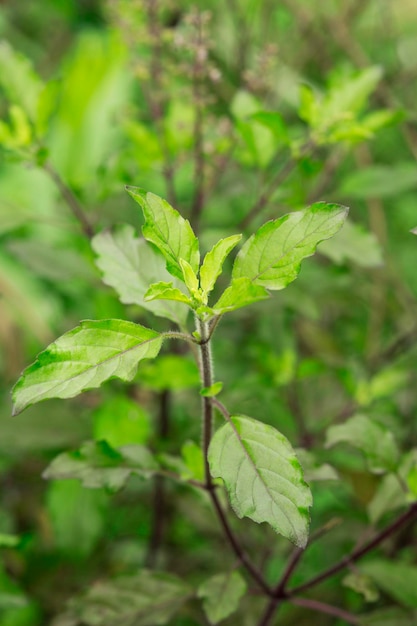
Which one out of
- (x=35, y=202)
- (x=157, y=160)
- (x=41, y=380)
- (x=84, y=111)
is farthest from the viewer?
(x=84, y=111)

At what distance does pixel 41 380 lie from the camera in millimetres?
443

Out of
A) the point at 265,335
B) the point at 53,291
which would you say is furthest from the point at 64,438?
the point at 53,291

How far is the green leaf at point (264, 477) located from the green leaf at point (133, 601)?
1.15 ft

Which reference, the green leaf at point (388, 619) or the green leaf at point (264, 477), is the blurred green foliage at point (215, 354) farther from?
the green leaf at point (264, 477)

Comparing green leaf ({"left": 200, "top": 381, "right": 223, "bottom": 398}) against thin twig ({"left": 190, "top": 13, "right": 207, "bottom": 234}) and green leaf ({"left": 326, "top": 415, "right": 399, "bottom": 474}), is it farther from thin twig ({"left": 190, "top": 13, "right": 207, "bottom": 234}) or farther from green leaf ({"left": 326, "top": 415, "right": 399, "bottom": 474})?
thin twig ({"left": 190, "top": 13, "right": 207, "bottom": 234})

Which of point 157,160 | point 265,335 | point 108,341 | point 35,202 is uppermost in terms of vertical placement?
point 35,202

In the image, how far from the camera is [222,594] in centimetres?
64

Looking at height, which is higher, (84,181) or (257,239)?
(84,181)

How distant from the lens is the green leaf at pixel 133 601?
0.71 metres

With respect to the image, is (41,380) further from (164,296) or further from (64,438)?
(64,438)

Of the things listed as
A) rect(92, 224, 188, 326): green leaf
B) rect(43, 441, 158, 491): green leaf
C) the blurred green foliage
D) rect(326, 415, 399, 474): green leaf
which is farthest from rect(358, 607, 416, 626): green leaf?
rect(92, 224, 188, 326): green leaf

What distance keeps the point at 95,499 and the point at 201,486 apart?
463mm

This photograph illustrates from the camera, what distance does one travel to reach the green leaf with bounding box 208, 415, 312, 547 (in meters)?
0.44

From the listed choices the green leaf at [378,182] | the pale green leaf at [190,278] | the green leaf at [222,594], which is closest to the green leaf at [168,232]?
the pale green leaf at [190,278]
